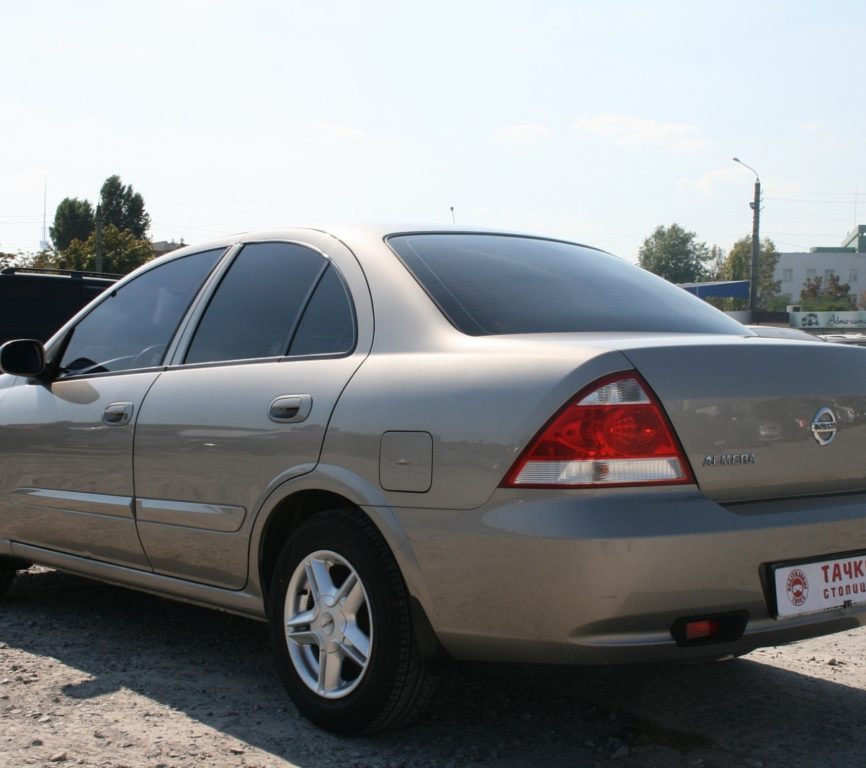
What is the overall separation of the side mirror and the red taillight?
2.74 meters

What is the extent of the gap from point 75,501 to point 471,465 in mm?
2218

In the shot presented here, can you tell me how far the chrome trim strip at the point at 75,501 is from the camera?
14.5 ft

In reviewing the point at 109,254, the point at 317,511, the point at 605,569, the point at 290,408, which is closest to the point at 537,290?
the point at 290,408

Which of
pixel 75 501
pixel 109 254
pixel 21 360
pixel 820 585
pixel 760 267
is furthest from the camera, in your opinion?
pixel 760 267

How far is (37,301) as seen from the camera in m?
11.4

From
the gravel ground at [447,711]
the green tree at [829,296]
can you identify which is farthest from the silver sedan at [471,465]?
the green tree at [829,296]

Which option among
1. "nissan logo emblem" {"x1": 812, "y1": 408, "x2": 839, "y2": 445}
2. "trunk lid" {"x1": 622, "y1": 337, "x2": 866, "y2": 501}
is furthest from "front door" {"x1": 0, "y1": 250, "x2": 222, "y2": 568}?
"nissan logo emblem" {"x1": 812, "y1": 408, "x2": 839, "y2": 445}

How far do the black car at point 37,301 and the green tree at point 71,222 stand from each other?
75.2 metres

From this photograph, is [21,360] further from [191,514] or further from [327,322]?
[327,322]

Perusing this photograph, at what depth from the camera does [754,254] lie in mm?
36562

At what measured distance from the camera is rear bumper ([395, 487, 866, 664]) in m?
2.90

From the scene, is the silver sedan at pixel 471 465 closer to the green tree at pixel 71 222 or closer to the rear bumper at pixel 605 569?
the rear bumper at pixel 605 569

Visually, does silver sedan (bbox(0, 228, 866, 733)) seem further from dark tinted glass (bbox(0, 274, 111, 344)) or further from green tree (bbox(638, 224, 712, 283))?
green tree (bbox(638, 224, 712, 283))

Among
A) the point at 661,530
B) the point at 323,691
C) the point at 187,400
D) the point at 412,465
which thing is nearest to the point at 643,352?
the point at 661,530
